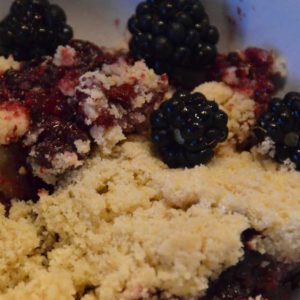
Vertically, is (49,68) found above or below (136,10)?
below

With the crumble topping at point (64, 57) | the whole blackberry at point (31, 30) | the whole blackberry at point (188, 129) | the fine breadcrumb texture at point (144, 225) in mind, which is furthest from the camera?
the whole blackberry at point (31, 30)

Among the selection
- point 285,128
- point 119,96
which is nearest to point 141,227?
point 119,96

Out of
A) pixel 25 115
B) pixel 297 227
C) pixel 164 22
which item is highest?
pixel 164 22

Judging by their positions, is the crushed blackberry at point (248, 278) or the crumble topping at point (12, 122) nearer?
the crushed blackberry at point (248, 278)

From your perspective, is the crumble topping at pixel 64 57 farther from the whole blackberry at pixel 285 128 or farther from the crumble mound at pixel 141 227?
the whole blackberry at pixel 285 128

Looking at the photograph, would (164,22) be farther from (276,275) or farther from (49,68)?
(276,275)

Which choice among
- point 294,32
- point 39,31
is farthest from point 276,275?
point 39,31

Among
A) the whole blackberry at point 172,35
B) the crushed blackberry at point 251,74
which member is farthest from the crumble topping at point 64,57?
the crushed blackberry at point 251,74

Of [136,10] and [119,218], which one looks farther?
[136,10]
